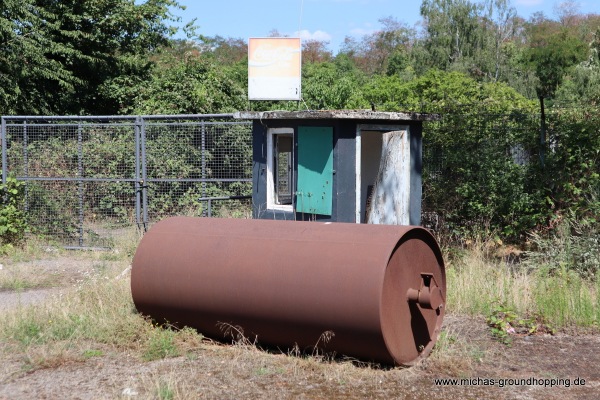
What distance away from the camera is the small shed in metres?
9.87

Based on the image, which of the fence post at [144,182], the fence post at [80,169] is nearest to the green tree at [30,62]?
the fence post at [80,169]

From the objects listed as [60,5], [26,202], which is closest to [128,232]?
[26,202]

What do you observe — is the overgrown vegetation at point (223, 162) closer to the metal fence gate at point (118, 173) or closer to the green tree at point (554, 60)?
the metal fence gate at point (118, 173)

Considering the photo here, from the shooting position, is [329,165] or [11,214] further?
[11,214]

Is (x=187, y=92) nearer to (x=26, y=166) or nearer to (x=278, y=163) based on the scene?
(x=26, y=166)

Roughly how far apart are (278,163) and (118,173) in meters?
4.74

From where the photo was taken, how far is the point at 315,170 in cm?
1005

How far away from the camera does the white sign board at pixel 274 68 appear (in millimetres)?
13211

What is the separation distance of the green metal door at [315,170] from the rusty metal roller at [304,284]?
2.79 meters

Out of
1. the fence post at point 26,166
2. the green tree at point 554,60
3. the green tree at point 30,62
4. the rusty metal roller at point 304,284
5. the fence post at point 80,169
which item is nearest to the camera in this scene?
the rusty metal roller at point 304,284

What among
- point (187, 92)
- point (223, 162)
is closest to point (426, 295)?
point (223, 162)

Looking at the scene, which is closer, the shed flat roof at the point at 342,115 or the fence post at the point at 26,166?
the shed flat roof at the point at 342,115

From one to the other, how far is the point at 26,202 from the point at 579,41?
4495 cm

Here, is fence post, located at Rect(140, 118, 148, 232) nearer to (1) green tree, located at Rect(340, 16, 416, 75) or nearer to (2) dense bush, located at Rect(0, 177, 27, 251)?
(2) dense bush, located at Rect(0, 177, 27, 251)
